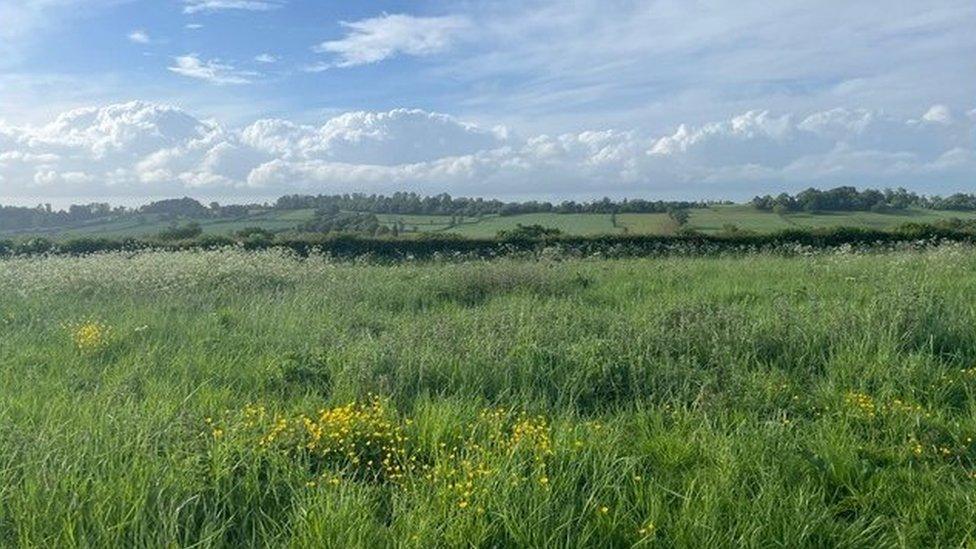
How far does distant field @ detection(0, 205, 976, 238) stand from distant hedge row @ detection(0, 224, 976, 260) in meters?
1.15

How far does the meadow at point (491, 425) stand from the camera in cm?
396

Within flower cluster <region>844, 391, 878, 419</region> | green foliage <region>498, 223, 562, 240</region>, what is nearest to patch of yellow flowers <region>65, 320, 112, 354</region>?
flower cluster <region>844, 391, 878, 419</region>

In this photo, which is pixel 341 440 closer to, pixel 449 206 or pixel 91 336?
pixel 91 336

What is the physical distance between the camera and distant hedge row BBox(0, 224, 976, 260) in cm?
2583

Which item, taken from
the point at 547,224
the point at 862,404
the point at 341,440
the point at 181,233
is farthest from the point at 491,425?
the point at 547,224

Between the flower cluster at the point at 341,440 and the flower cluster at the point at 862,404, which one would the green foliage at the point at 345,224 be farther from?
the flower cluster at the point at 862,404

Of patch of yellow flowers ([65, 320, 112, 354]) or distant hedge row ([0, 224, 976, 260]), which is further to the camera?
distant hedge row ([0, 224, 976, 260])

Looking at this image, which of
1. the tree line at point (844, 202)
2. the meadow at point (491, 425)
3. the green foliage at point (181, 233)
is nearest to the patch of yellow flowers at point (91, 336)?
the meadow at point (491, 425)

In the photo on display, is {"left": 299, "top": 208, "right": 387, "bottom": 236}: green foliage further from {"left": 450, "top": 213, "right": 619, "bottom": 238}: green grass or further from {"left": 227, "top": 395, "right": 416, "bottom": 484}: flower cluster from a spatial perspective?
{"left": 227, "top": 395, "right": 416, "bottom": 484}: flower cluster

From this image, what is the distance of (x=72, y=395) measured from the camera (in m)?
6.06

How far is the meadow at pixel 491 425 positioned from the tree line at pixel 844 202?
2849 cm

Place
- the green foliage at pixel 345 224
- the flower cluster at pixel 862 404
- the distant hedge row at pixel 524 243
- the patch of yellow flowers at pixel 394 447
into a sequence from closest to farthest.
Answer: the patch of yellow flowers at pixel 394 447
the flower cluster at pixel 862 404
the distant hedge row at pixel 524 243
the green foliage at pixel 345 224

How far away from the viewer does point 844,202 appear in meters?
38.0

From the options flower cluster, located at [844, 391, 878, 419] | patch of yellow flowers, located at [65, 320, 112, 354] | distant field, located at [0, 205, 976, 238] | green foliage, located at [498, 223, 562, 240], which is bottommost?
flower cluster, located at [844, 391, 878, 419]
